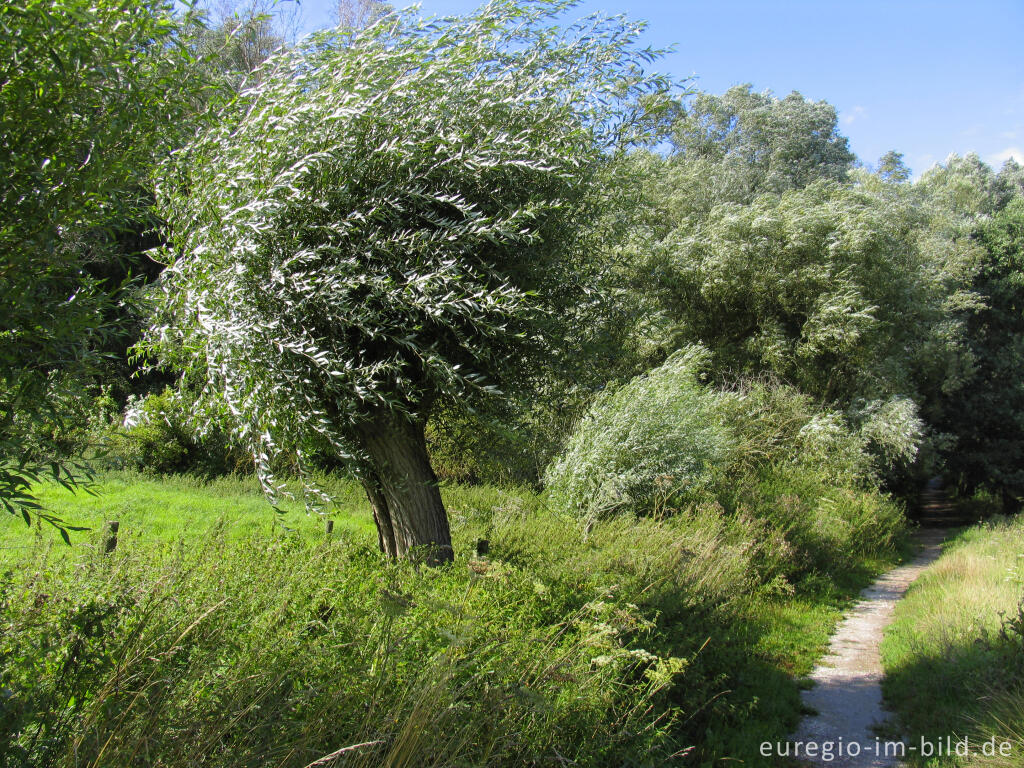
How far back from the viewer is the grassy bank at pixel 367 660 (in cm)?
312

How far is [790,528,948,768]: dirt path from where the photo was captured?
6312 mm

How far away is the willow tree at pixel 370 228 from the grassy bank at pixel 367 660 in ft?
3.41

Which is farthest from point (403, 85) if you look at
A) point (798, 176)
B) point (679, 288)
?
point (798, 176)

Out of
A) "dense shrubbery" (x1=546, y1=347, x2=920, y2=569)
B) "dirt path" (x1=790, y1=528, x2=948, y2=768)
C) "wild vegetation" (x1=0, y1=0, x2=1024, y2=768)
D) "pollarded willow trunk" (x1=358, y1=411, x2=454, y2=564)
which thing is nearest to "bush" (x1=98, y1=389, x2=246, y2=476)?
"wild vegetation" (x1=0, y1=0, x2=1024, y2=768)

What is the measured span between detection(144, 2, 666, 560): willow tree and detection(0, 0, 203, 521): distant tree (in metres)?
1.37

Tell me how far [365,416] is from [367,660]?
7.11 ft

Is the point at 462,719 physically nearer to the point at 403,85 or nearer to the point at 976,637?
the point at 403,85

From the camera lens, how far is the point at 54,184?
9.83 feet

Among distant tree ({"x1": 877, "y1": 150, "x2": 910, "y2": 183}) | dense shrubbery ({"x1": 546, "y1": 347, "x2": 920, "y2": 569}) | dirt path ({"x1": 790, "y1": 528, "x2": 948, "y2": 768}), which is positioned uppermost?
distant tree ({"x1": 877, "y1": 150, "x2": 910, "y2": 183})

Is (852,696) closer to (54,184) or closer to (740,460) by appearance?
(740,460)

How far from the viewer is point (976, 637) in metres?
7.96

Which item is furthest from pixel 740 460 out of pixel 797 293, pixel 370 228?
pixel 370 228

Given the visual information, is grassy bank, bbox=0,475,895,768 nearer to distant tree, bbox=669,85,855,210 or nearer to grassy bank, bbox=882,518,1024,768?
grassy bank, bbox=882,518,1024,768

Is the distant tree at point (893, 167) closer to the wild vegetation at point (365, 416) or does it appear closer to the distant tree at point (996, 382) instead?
the distant tree at point (996, 382)
